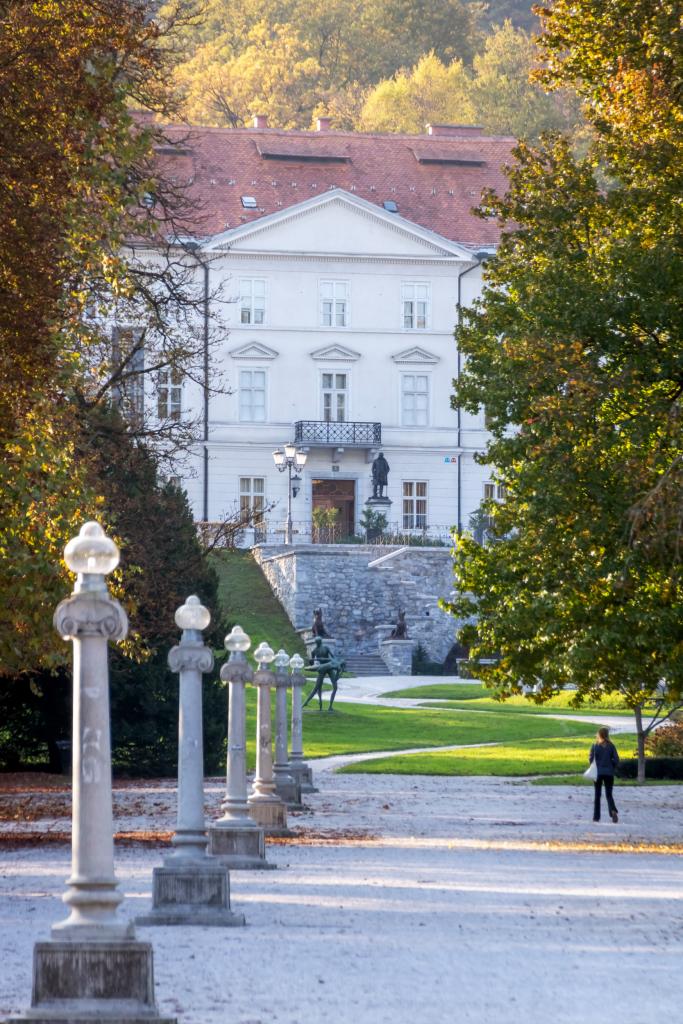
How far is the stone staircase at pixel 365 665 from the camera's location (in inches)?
2267

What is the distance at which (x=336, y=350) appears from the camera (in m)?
70.2

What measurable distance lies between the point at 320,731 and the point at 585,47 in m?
21.0

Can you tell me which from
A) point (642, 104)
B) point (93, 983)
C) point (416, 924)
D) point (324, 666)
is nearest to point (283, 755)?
point (642, 104)

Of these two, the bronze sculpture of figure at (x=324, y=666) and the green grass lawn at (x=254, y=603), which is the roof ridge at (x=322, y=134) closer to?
the green grass lawn at (x=254, y=603)

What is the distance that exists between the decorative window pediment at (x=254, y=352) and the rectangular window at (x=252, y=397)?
620 mm

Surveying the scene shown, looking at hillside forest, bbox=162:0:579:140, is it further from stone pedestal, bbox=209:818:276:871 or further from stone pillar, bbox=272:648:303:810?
stone pedestal, bbox=209:818:276:871

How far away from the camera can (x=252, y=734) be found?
3869 centimetres

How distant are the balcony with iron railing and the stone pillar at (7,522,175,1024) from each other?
60700 millimetres

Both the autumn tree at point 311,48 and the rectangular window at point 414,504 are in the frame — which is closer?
the rectangular window at point 414,504

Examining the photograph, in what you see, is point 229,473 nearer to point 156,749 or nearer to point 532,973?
point 156,749

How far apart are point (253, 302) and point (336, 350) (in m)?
3.86

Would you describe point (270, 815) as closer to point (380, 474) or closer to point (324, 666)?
point (324, 666)

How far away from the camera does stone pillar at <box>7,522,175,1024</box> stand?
768 cm

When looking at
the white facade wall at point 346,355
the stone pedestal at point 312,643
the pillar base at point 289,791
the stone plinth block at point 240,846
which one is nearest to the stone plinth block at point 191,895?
the stone plinth block at point 240,846
